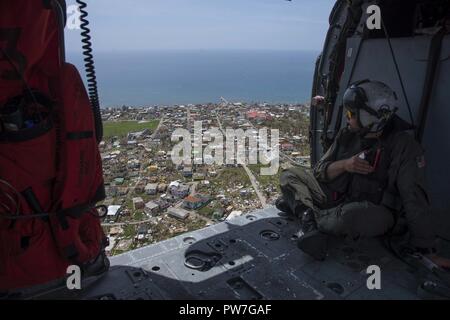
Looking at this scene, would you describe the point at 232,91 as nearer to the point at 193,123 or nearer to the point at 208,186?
the point at 193,123

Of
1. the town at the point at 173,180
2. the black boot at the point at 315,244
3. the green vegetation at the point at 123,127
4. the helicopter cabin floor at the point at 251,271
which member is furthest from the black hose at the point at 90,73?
the green vegetation at the point at 123,127

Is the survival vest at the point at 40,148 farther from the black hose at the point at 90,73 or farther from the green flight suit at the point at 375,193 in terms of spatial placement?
the green flight suit at the point at 375,193

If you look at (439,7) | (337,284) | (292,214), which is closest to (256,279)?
(337,284)

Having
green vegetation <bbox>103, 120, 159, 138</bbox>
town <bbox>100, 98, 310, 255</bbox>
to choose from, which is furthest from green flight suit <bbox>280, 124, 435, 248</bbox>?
green vegetation <bbox>103, 120, 159, 138</bbox>

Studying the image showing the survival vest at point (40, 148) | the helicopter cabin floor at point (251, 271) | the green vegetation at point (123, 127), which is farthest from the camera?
the green vegetation at point (123, 127)

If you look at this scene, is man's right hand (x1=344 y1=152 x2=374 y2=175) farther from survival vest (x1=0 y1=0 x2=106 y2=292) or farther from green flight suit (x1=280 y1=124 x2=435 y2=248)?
survival vest (x1=0 y1=0 x2=106 y2=292)

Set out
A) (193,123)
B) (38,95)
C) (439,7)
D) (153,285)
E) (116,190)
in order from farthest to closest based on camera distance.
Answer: (193,123)
(116,190)
(439,7)
(153,285)
(38,95)
